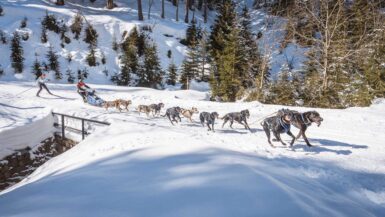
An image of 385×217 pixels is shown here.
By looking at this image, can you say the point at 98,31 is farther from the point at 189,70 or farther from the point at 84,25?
the point at 189,70

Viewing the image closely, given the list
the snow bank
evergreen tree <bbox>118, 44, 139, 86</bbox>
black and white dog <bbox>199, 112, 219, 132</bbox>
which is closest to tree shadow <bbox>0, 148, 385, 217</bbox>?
black and white dog <bbox>199, 112, 219, 132</bbox>

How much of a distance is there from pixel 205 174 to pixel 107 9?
42.2m

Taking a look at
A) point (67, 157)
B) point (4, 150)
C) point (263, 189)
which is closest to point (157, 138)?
point (67, 157)

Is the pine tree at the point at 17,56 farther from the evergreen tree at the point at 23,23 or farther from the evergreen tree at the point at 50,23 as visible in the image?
the evergreen tree at the point at 50,23

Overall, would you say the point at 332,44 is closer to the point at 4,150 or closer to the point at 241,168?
the point at 241,168

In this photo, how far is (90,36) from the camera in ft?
114

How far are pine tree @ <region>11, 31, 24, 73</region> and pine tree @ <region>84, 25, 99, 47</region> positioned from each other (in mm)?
7176

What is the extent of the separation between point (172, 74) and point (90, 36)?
38.2 feet

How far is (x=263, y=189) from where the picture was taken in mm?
4789

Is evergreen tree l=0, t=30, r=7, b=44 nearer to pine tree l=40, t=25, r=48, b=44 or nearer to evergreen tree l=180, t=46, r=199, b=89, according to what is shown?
pine tree l=40, t=25, r=48, b=44

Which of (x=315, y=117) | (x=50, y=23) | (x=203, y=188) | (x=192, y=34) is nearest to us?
(x=203, y=188)

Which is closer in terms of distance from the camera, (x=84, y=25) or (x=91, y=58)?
(x=91, y=58)

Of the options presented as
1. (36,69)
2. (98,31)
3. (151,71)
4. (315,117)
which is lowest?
(315,117)

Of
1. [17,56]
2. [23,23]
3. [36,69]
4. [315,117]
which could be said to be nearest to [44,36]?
[23,23]
